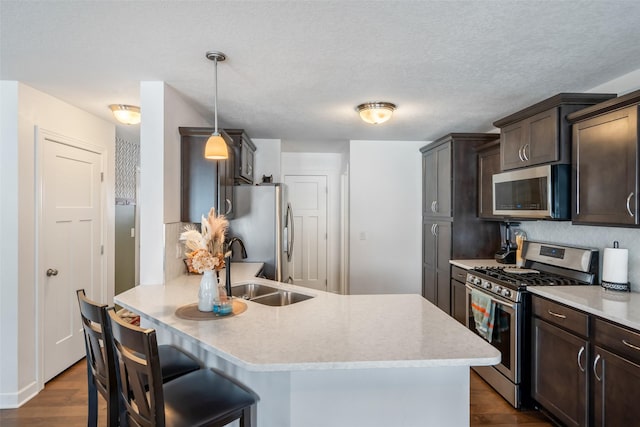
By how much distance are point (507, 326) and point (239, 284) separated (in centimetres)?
198

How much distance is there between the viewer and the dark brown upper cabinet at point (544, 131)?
2.49 metres

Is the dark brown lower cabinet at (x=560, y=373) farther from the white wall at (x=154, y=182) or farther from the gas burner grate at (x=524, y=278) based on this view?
the white wall at (x=154, y=182)

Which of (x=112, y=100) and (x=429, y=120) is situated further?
(x=429, y=120)

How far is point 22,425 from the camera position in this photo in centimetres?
233

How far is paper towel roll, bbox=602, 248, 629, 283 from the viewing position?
7.63ft

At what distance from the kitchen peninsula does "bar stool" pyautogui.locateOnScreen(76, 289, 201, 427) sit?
24cm

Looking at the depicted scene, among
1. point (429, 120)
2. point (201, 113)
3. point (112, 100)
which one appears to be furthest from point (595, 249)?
point (112, 100)

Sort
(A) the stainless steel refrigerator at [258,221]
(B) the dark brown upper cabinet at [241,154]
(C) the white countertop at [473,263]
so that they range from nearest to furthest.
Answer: (C) the white countertop at [473,263]
(B) the dark brown upper cabinet at [241,154]
(A) the stainless steel refrigerator at [258,221]

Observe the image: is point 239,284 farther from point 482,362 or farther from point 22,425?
point 482,362

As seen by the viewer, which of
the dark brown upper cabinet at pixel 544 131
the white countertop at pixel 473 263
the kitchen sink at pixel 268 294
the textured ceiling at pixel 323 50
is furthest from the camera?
the white countertop at pixel 473 263

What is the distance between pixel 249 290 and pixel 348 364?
1526 mm

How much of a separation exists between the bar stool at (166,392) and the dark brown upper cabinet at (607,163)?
226cm

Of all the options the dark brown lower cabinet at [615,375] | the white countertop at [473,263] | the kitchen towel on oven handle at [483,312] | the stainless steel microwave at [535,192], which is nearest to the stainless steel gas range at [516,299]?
the kitchen towel on oven handle at [483,312]

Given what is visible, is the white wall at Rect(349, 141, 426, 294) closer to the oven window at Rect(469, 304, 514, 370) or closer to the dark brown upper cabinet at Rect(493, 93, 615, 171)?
the dark brown upper cabinet at Rect(493, 93, 615, 171)
